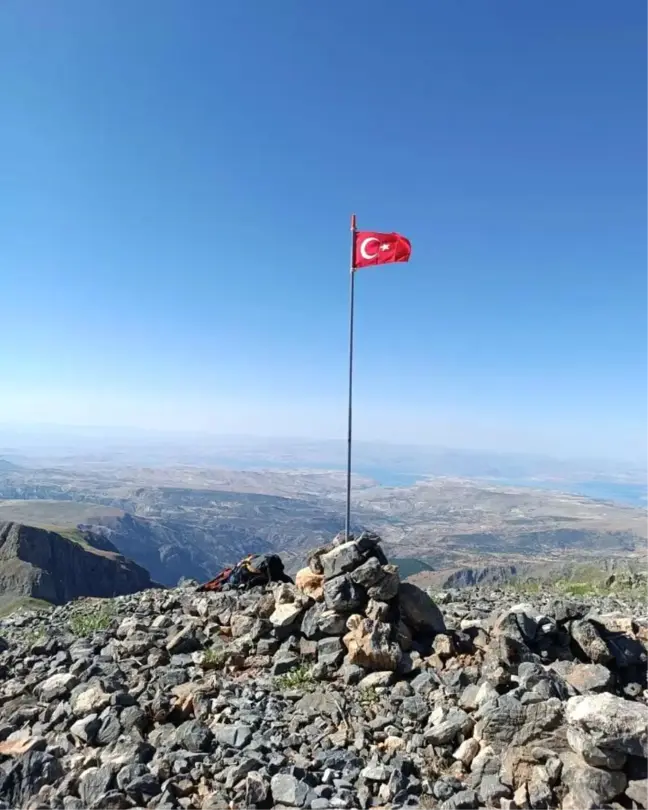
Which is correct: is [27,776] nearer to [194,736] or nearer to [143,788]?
[143,788]

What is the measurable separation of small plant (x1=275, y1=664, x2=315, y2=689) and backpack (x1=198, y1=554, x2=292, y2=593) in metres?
5.65

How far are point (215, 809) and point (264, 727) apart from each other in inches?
76.8

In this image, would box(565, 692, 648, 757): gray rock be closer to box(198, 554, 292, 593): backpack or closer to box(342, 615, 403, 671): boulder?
box(342, 615, 403, 671): boulder

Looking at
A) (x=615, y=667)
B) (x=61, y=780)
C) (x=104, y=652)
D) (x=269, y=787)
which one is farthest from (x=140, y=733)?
(x=615, y=667)

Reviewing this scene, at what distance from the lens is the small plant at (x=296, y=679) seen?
10453 mm

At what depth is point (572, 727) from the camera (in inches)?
282

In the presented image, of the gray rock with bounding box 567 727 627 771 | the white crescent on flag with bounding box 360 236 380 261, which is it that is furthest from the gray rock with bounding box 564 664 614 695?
the white crescent on flag with bounding box 360 236 380 261

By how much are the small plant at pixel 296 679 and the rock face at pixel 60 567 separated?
337 feet

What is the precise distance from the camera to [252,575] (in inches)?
660

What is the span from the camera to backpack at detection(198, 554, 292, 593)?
54.6 feet

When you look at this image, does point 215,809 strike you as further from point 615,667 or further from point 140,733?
point 615,667

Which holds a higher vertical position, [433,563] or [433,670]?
[433,670]

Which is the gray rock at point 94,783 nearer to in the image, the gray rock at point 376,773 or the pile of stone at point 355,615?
the gray rock at point 376,773

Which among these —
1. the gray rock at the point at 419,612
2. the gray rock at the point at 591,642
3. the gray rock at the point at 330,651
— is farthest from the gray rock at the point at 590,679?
the gray rock at the point at 330,651
